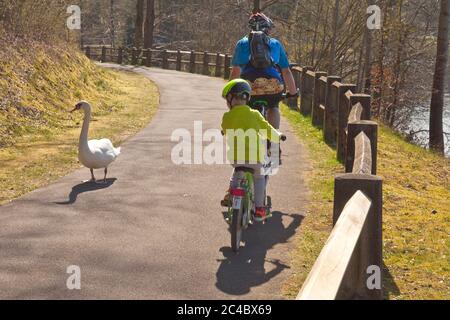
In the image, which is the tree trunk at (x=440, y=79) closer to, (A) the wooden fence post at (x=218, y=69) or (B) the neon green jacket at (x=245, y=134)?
(B) the neon green jacket at (x=245, y=134)

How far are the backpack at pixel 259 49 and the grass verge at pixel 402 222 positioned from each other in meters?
1.83

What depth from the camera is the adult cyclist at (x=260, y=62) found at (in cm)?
804

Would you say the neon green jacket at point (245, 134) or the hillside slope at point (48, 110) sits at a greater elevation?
the neon green jacket at point (245, 134)

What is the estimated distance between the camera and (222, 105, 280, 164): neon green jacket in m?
6.52

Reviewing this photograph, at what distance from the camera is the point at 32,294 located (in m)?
5.25

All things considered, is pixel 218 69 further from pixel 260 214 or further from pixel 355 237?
pixel 355 237

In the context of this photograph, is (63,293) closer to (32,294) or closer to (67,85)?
(32,294)

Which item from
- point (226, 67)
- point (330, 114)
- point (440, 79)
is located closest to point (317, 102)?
point (330, 114)

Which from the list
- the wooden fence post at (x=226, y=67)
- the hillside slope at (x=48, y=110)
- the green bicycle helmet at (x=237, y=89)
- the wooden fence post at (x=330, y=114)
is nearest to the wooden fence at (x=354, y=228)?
the green bicycle helmet at (x=237, y=89)

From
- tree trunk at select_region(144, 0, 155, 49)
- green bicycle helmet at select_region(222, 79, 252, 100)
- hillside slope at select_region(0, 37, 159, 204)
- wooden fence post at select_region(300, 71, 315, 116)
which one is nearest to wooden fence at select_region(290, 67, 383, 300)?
green bicycle helmet at select_region(222, 79, 252, 100)

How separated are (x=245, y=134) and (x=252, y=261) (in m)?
1.16

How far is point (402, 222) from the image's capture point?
8.56 meters

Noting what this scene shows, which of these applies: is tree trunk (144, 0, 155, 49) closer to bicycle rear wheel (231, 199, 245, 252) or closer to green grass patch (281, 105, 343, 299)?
green grass patch (281, 105, 343, 299)
